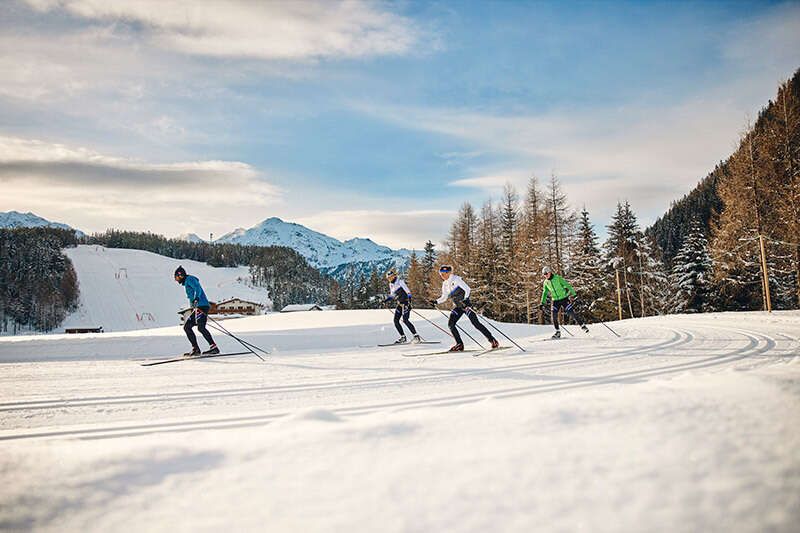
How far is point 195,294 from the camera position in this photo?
10.8 m

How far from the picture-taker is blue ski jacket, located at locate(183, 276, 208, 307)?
10.7 m

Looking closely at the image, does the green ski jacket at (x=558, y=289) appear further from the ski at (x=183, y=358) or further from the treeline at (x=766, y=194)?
the treeline at (x=766, y=194)

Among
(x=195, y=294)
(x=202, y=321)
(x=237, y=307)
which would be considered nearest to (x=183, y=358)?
(x=202, y=321)

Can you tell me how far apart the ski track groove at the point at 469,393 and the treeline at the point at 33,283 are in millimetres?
128597

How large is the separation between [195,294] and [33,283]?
137923 mm

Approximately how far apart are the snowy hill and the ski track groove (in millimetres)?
109145

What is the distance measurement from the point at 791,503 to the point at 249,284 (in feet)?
637

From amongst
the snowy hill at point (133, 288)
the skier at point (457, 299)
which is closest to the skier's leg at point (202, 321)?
the skier at point (457, 299)

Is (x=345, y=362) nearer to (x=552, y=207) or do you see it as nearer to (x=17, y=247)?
(x=552, y=207)

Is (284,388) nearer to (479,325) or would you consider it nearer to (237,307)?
(479,325)

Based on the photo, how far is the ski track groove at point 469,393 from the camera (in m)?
4.62

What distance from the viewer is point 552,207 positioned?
36.0 meters

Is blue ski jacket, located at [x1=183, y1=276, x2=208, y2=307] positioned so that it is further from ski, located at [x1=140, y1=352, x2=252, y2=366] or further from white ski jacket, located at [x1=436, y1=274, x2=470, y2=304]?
white ski jacket, located at [x1=436, y1=274, x2=470, y2=304]

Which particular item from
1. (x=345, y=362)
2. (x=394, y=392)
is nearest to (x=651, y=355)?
(x=394, y=392)
